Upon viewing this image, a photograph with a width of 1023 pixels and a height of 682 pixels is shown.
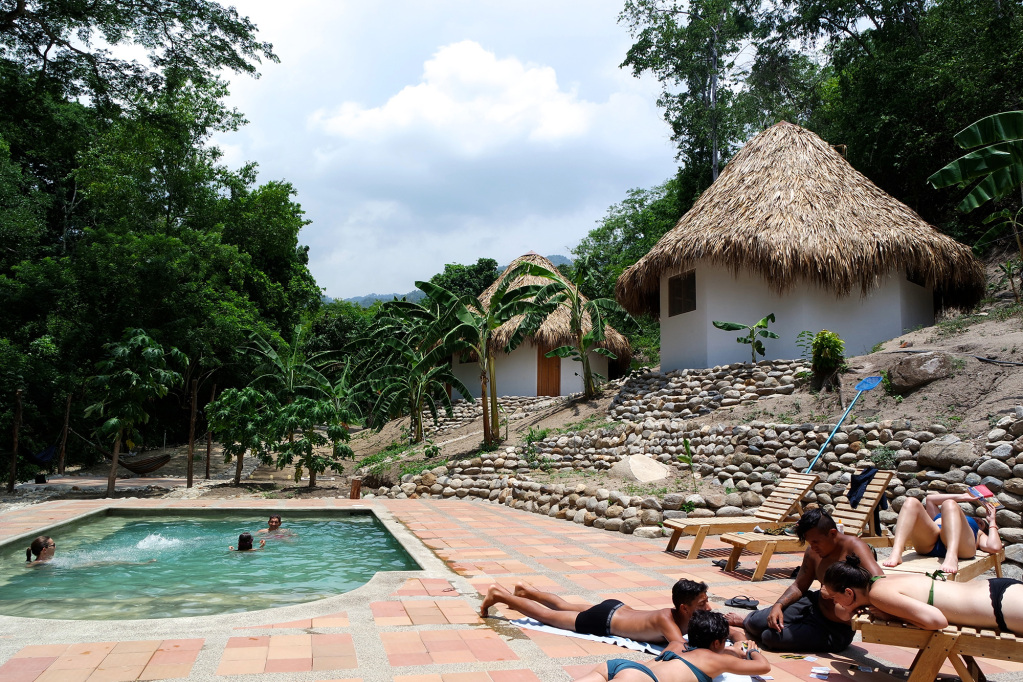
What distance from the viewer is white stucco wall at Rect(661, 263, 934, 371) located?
13.8 metres

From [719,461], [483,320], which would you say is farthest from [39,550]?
[483,320]

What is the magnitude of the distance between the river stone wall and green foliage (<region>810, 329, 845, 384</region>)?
71 cm

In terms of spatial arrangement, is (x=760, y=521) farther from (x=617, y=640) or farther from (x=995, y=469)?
(x=617, y=640)

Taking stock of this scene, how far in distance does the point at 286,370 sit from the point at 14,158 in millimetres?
16286

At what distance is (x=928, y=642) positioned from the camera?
9.30ft

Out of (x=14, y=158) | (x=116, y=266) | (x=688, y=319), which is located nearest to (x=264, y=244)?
(x=14, y=158)

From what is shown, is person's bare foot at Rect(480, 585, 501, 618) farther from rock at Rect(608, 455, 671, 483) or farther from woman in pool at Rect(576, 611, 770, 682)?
rock at Rect(608, 455, 671, 483)

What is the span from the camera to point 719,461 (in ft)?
31.9

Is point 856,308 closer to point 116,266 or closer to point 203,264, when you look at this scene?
point 203,264

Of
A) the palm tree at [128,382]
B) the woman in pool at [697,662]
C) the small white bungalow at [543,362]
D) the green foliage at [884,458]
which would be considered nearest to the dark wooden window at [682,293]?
the small white bungalow at [543,362]

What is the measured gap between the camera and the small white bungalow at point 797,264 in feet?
43.2

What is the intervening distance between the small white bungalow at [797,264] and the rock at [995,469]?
6.51 metres

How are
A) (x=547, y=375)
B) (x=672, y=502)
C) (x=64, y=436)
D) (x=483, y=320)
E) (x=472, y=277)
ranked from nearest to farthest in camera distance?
(x=672, y=502), (x=483, y=320), (x=64, y=436), (x=547, y=375), (x=472, y=277)

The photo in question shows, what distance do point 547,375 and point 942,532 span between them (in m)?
16.8
